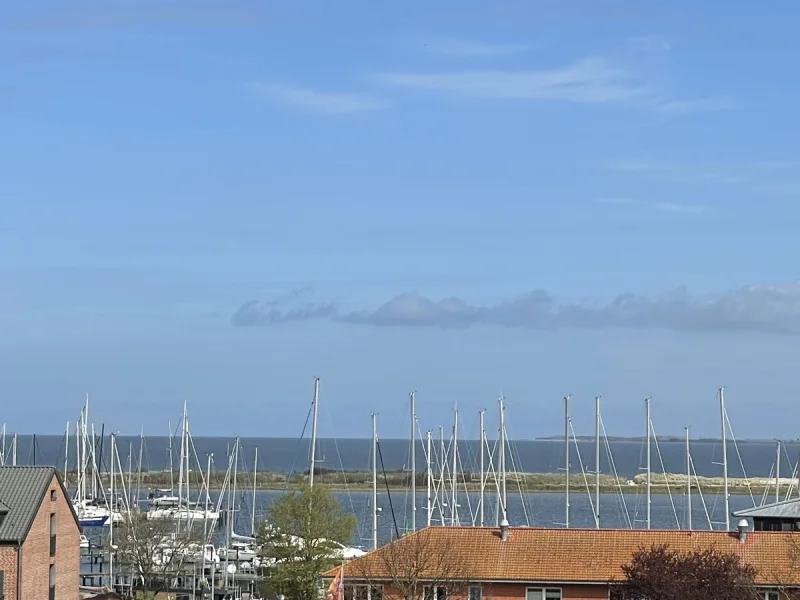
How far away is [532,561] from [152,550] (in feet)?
103

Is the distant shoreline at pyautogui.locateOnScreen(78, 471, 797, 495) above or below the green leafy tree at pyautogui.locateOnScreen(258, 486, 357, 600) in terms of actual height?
above

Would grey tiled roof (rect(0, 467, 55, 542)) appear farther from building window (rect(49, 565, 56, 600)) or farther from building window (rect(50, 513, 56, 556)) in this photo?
building window (rect(49, 565, 56, 600))

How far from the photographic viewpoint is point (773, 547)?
161 ft

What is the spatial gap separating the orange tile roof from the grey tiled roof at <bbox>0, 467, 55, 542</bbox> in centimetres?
1361

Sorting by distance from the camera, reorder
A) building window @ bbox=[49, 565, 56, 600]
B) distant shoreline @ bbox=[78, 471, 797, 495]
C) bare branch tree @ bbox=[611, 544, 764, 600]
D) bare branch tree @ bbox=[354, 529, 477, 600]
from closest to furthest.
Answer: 1. bare branch tree @ bbox=[611, 544, 764, 600]
2. bare branch tree @ bbox=[354, 529, 477, 600]
3. building window @ bbox=[49, 565, 56, 600]
4. distant shoreline @ bbox=[78, 471, 797, 495]

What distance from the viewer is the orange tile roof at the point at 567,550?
47781 millimetres

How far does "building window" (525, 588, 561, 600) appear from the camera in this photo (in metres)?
47.6

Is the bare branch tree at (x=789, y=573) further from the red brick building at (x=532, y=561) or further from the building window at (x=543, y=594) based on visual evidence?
the building window at (x=543, y=594)

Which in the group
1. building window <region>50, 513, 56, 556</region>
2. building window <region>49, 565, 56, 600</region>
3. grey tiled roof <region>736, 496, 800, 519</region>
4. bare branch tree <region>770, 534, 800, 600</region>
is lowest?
building window <region>49, 565, 56, 600</region>

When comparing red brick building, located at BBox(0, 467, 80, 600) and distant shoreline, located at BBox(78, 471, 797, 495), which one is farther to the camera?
distant shoreline, located at BBox(78, 471, 797, 495)

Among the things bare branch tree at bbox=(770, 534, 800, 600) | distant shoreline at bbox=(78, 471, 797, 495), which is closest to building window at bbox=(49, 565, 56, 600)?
bare branch tree at bbox=(770, 534, 800, 600)

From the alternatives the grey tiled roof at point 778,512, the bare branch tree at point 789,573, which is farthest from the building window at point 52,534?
the bare branch tree at point 789,573

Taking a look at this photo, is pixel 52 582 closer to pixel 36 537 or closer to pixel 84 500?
pixel 36 537

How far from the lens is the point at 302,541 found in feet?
180
